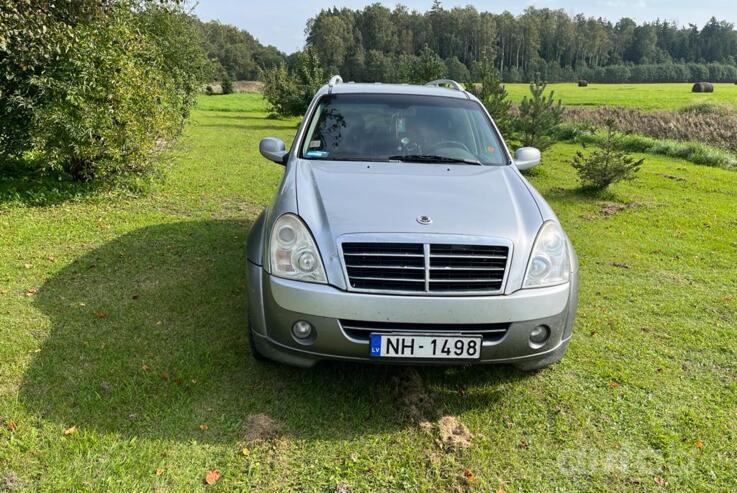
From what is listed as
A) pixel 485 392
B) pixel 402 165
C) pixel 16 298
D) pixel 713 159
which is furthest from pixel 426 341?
pixel 713 159

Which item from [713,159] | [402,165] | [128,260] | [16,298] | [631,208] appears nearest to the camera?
[402,165]

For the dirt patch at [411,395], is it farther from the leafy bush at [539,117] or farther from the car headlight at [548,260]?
the leafy bush at [539,117]

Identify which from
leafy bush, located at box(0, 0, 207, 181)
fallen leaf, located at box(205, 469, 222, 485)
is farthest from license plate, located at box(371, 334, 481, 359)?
leafy bush, located at box(0, 0, 207, 181)

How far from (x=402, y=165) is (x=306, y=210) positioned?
1.03 meters

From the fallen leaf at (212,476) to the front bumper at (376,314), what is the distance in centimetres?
65

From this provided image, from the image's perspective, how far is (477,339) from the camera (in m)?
2.67

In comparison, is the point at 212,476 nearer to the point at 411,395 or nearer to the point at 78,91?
the point at 411,395

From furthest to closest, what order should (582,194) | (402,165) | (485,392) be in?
1. (582,194)
2. (402,165)
3. (485,392)

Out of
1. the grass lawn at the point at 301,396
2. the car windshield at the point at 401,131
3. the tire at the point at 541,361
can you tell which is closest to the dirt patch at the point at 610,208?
the grass lawn at the point at 301,396

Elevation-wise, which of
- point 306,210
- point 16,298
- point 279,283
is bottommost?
point 16,298

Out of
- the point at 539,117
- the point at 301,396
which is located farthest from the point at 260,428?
the point at 539,117

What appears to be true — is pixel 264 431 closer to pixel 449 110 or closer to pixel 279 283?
pixel 279 283

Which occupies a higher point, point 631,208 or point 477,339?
point 477,339

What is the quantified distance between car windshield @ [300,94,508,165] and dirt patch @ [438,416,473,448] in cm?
186
